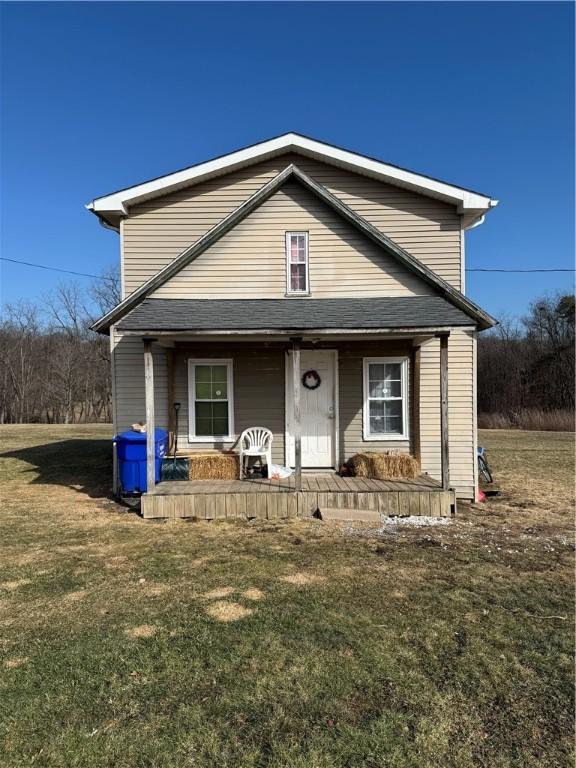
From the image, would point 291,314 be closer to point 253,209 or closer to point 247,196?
point 253,209

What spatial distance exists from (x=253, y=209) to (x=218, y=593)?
261 inches

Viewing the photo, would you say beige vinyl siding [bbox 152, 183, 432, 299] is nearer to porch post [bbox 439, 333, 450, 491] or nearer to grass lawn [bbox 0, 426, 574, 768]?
porch post [bbox 439, 333, 450, 491]

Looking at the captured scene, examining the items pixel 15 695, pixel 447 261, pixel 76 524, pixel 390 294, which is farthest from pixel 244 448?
pixel 15 695

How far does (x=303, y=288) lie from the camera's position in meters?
8.99

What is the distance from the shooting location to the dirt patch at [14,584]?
4.76m

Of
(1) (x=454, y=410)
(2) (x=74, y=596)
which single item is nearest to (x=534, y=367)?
(1) (x=454, y=410)

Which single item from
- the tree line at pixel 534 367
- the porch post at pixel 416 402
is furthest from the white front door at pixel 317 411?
the tree line at pixel 534 367

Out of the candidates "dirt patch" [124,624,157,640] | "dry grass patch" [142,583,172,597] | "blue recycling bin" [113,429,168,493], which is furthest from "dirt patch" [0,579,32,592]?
"blue recycling bin" [113,429,168,493]

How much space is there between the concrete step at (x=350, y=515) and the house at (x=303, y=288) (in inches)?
A: 49.1

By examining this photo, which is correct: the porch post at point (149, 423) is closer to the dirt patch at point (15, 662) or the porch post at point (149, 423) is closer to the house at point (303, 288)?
the house at point (303, 288)

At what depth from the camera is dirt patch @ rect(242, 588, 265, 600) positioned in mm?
4516

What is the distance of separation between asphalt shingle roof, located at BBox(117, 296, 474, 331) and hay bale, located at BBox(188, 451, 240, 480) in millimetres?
2447

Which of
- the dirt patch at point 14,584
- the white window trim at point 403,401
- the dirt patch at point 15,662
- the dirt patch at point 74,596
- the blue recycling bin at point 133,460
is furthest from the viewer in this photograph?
the white window trim at point 403,401

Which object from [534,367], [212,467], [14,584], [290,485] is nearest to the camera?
[14,584]
